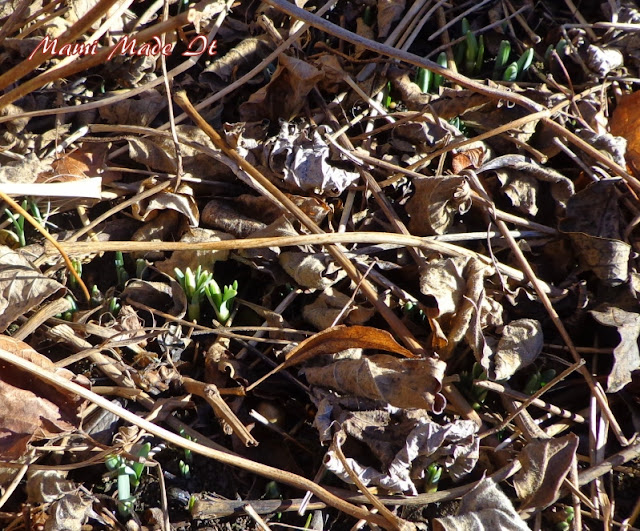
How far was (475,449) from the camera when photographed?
1727 millimetres

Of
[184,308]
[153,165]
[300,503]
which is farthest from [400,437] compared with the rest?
[153,165]

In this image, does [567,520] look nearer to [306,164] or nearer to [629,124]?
[306,164]

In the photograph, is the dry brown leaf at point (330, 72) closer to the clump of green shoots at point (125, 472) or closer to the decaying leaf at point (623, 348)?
the decaying leaf at point (623, 348)

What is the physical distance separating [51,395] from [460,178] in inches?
57.1

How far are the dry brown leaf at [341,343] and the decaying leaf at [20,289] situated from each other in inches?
30.7

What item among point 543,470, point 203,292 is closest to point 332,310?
point 203,292

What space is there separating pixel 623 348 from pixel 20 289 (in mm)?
1895

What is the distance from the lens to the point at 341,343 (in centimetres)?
186

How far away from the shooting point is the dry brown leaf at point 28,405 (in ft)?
5.55

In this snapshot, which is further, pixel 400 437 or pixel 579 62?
pixel 579 62

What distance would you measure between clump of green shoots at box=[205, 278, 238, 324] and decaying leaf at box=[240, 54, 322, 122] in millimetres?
742

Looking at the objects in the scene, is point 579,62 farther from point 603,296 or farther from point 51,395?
point 51,395

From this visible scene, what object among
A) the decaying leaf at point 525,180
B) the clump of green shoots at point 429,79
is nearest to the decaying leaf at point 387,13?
the clump of green shoots at point 429,79

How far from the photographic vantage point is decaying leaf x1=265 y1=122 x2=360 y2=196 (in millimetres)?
2109
